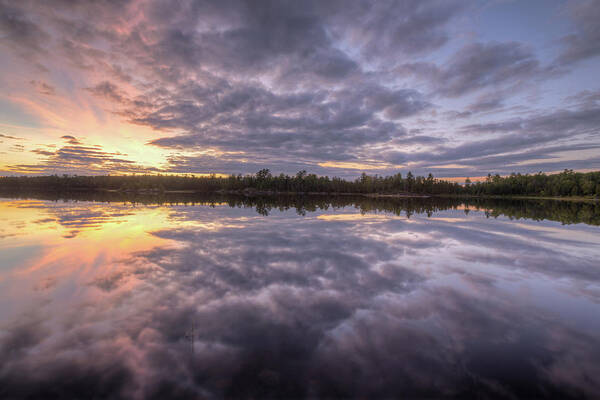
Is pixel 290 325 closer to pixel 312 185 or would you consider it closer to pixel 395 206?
A: pixel 395 206

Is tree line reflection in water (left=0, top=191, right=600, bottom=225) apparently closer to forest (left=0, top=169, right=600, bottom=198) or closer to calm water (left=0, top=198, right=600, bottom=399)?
calm water (left=0, top=198, right=600, bottom=399)

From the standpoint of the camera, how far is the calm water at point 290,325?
397 cm

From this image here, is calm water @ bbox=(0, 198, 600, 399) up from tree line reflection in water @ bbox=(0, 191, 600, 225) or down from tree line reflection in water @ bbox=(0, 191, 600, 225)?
up

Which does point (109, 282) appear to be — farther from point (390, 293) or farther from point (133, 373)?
point (390, 293)

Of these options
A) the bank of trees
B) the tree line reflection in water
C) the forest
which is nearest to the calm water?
the tree line reflection in water

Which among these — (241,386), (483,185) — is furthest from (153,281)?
(483,185)

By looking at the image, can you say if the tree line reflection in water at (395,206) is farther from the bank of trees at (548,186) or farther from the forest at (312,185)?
the forest at (312,185)

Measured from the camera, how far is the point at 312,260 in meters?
11.1

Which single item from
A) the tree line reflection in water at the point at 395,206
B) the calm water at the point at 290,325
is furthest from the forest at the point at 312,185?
the calm water at the point at 290,325

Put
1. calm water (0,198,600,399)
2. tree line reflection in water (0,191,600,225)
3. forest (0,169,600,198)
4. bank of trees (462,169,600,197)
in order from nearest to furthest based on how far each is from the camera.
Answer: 1. calm water (0,198,600,399)
2. tree line reflection in water (0,191,600,225)
3. bank of trees (462,169,600,197)
4. forest (0,169,600,198)

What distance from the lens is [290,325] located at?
5699 mm

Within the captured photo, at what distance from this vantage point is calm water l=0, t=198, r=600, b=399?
3.97 metres

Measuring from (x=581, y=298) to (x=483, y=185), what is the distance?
207 metres

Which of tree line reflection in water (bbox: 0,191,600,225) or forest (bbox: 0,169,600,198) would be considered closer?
tree line reflection in water (bbox: 0,191,600,225)
